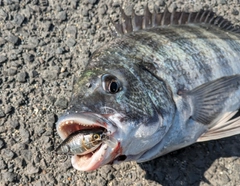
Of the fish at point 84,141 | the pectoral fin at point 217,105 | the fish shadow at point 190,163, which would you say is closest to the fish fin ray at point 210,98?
the pectoral fin at point 217,105

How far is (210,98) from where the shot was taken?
2727 mm

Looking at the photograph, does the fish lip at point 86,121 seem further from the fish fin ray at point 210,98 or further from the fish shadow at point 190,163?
the fish shadow at point 190,163

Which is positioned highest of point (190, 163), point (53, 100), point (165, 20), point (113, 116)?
point (165, 20)

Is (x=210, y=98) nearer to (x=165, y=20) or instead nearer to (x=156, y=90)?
(x=156, y=90)

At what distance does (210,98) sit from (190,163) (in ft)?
2.17

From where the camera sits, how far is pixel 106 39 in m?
3.50

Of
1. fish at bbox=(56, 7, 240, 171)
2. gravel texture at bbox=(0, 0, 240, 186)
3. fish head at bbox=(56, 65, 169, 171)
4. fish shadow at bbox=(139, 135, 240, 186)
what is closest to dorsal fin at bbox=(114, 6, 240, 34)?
fish at bbox=(56, 7, 240, 171)

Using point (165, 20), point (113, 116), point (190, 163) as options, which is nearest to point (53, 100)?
point (113, 116)

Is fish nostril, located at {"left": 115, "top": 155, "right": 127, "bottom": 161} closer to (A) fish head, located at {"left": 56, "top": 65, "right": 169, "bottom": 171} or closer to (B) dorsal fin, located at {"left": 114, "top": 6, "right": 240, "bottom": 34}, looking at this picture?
(A) fish head, located at {"left": 56, "top": 65, "right": 169, "bottom": 171}

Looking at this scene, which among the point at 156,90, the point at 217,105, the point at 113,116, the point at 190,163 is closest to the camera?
the point at 113,116

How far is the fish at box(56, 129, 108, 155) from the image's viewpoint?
2.15 m

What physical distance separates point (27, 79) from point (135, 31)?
1.13 meters

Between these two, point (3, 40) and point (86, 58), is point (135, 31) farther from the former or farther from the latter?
point (3, 40)

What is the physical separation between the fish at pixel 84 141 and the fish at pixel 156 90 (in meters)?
0.04
